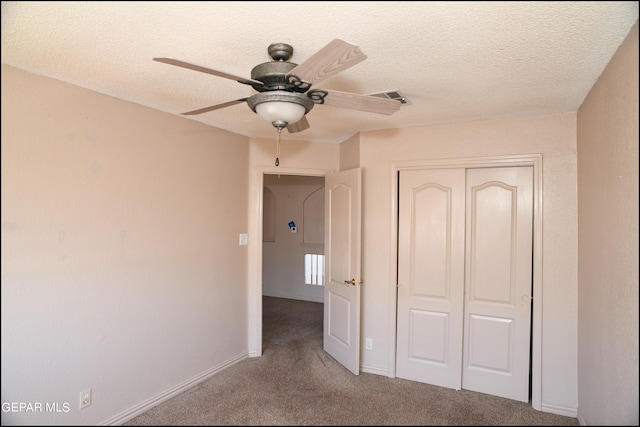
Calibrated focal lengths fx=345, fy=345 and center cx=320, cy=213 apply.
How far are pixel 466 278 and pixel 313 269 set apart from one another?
372 cm

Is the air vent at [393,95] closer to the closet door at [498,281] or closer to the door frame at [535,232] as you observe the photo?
Result: the door frame at [535,232]

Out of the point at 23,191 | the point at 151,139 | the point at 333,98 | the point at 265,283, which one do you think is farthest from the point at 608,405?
the point at 265,283

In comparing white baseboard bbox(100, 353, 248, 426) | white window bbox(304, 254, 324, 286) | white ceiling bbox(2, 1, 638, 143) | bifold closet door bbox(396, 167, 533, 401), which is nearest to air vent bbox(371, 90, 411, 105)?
white ceiling bbox(2, 1, 638, 143)

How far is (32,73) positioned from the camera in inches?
68.9

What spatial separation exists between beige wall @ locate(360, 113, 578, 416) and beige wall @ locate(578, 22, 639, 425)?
158 millimetres

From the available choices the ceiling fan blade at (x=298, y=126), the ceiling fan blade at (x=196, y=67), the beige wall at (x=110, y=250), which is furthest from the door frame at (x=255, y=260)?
the ceiling fan blade at (x=196, y=67)

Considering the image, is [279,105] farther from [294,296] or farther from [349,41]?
[294,296]

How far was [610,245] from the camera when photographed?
1.80 m

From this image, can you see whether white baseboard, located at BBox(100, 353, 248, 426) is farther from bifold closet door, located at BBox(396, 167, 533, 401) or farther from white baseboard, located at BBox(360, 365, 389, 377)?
bifold closet door, located at BBox(396, 167, 533, 401)

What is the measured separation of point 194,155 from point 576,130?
3063mm

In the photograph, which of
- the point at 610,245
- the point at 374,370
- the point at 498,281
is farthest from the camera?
the point at 374,370

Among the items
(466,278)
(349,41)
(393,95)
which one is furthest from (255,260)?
(349,41)

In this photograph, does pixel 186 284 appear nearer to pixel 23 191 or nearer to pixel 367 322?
pixel 23 191

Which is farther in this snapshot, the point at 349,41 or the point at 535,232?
the point at 535,232
